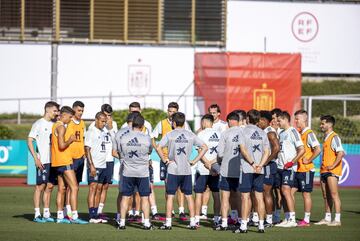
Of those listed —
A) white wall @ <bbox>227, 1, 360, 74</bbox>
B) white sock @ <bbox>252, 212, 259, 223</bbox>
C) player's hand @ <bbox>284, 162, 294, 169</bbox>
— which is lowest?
white sock @ <bbox>252, 212, 259, 223</bbox>

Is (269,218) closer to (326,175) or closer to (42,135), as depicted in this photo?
(326,175)

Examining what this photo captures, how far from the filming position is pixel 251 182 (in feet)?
55.0

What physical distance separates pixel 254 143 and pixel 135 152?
2.21 metres

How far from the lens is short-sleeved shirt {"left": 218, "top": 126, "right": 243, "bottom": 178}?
1686 cm

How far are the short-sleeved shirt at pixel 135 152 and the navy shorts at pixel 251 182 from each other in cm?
179

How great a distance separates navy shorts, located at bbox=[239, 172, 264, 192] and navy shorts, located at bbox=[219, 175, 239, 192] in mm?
336

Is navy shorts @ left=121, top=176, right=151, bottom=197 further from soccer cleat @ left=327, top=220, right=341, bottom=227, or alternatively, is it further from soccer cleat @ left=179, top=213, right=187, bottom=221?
soccer cleat @ left=327, top=220, right=341, bottom=227

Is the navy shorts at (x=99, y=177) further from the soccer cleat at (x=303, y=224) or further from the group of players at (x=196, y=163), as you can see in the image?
the soccer cleat at (x=303, y=224)

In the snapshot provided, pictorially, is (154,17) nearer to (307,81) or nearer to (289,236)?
(307,81)

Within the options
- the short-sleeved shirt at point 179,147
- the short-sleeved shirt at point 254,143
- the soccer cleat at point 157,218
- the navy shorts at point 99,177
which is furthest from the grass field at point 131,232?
the short-sleeved shirt at point 254,143

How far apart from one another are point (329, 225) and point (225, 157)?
292 centimetres

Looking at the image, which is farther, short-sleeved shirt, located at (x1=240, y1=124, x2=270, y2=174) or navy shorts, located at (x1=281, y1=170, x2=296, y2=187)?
navy shorts, located at (x1=281, y1=170, x2=296, y2=187)

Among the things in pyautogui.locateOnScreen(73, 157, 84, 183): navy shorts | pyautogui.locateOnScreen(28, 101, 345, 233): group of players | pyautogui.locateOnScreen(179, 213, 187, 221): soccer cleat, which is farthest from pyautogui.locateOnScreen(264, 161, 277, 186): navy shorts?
pyautogui.locateOnScreen(73, 157, 84, 183): navy shorts

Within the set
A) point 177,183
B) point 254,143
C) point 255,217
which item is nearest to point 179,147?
point 177,183
